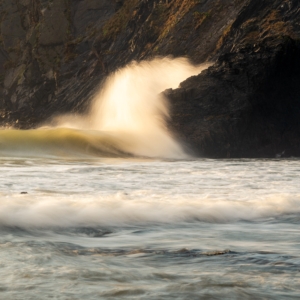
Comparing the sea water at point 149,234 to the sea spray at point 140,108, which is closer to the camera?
the sea water at point 149,234

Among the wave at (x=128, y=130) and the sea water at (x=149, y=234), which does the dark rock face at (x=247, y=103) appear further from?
the sea water at (x=149, y=234)

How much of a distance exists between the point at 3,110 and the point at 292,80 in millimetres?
25734

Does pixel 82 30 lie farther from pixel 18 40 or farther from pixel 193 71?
pixel 193 71

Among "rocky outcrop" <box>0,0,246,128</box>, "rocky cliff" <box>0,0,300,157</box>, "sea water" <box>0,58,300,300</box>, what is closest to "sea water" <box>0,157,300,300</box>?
"sea water" <box>0,58,300,300</box>

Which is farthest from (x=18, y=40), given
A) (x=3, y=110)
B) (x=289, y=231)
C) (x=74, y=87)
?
(x=289, y=231)

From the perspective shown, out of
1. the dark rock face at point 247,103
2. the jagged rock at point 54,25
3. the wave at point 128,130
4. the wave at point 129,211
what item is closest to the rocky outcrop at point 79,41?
the jagged rock at point 54,25

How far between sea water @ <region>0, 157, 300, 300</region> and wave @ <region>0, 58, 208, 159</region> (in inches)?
485

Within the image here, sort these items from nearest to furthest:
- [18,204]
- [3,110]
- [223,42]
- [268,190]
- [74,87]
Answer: [18,204]
[268,190]
[223,42]
[74,87]
[3,110]

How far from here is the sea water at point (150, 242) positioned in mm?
4020

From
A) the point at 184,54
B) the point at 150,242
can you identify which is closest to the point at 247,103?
the point at 184,54

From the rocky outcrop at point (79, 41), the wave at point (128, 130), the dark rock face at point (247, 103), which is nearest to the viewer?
the wave at point (128, 130)

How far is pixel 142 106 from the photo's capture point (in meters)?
25.9

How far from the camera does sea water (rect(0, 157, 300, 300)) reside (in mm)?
4020

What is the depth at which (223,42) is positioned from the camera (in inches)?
1049
